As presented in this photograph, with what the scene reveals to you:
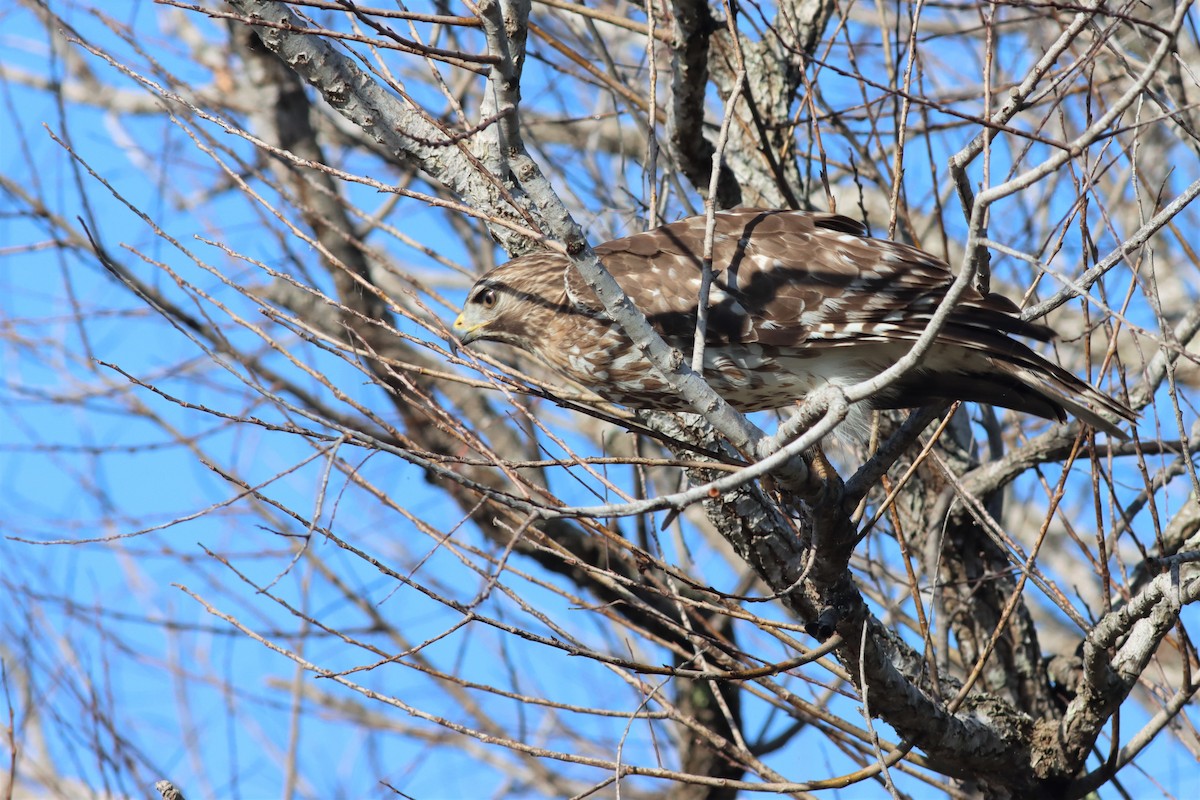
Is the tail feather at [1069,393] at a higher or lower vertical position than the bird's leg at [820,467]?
higher

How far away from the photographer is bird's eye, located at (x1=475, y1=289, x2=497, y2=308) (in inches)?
169

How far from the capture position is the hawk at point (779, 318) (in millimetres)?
3545

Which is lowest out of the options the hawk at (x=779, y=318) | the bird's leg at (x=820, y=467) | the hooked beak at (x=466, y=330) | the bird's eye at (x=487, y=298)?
the bird's leg at (x=820, y=467)

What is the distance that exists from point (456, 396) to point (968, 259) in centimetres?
506

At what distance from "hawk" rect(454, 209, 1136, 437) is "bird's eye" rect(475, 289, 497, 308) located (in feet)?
1.05

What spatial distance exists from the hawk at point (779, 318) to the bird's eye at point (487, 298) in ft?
1.05

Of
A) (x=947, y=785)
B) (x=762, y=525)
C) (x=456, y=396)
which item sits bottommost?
(x=947, y=785)

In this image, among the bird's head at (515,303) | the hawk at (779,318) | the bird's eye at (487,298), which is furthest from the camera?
the bird's eye at (487,298)

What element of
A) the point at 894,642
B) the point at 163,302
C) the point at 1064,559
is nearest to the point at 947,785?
the point at 894,642

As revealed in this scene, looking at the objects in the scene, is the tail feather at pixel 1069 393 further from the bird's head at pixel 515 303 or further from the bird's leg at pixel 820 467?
the bird's head at pixel 515 303

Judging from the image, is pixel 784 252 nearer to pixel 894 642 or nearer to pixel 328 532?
pixel 894 642

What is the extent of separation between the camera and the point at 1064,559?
420 inches

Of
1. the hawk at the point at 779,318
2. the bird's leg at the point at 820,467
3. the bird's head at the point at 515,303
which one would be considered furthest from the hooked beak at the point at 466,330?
the bird's leg at the point at 820,467

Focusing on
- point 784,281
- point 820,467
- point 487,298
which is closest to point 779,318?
point 784,281
